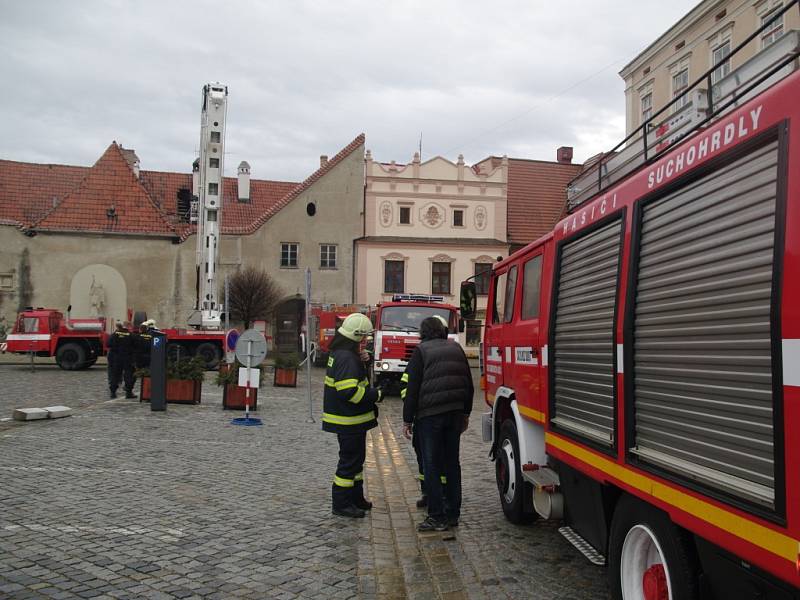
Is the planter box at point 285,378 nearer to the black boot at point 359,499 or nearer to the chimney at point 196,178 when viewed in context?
the chimney at point 196,178

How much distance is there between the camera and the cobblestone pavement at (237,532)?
4.65 meters

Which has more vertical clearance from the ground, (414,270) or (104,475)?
(414,270)

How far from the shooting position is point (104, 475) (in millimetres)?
7551

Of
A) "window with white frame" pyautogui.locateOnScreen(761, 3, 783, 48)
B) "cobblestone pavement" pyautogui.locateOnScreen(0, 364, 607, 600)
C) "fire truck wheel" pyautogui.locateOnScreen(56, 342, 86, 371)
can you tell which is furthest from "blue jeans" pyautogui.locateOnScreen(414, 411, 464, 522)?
"fire truck wheel" pyautogui.locateOnScreen(56, 342, 86, 371)

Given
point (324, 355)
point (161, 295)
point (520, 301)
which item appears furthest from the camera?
point (161, 295)

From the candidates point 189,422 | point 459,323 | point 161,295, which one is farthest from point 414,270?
point 189,422

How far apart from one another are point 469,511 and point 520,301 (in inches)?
78.3

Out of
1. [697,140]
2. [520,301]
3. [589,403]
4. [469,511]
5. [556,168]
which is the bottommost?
[469,511]

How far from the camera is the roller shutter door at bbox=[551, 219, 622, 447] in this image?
4215 millimetres

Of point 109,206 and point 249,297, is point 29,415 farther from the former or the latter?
point 109,206

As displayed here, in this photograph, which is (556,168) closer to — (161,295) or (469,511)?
(161,295)

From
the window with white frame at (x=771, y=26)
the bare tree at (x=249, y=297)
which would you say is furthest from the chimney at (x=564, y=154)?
the window with white frame at (x=771, y=26)

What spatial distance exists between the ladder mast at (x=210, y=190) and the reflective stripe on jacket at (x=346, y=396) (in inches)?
682

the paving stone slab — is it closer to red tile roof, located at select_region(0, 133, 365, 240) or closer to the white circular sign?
the white circular sign
